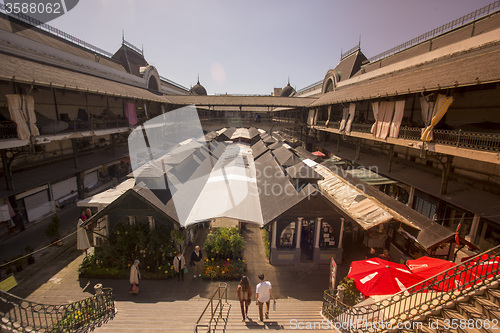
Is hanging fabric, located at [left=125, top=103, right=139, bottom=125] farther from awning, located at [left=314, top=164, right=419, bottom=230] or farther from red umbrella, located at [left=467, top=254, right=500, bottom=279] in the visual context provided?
red umbrella, located at [left=467, top=254, right=500, bottom=279]

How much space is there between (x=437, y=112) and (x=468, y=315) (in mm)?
10800

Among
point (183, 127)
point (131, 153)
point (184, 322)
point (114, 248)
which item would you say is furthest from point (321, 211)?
point (183, 127)

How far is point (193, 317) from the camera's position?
25.8 ft

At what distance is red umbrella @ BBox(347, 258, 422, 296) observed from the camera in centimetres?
696

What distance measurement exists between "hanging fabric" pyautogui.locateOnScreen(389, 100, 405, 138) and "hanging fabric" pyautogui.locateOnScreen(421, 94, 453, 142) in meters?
2.75

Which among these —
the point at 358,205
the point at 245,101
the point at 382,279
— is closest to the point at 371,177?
the point at 358,205

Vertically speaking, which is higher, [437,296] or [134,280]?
[437,296]

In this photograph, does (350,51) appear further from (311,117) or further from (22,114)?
(22,114)

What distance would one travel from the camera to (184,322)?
7.55m

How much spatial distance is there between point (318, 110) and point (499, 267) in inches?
1108

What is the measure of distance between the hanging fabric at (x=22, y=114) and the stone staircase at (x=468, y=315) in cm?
1922

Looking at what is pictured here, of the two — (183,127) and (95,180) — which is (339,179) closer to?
(95,180)

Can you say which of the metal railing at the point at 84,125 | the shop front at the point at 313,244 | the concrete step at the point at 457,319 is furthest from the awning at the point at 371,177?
the metal railing at the point at 84,125

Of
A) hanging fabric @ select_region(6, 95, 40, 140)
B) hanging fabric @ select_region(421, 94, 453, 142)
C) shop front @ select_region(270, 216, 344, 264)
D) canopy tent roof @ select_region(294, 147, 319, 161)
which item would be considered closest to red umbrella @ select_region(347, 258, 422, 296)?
shop front @ select_region(270, 216, 344, 264)
